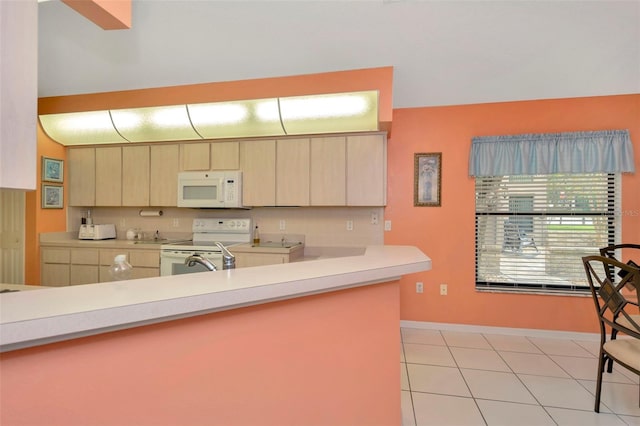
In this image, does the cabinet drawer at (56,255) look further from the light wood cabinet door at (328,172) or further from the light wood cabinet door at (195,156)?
the light wood cabinet door at (328,172)

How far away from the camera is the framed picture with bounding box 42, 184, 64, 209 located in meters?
3.77

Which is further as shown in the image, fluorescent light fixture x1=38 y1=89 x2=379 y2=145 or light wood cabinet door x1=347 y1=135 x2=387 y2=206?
light wood cabinet door x1=347 y1=135 x2=387 y2=206

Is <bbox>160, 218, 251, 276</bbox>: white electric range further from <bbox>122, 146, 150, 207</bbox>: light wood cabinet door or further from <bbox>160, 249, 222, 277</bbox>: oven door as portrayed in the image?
<bbox>122, 146, 150, 207</bbox>: light wood cabinet door

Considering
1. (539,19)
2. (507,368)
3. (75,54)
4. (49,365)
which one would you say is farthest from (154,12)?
(507,368)

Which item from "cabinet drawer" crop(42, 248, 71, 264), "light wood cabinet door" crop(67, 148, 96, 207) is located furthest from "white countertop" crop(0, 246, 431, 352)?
"light wood cabinet door" crop(67, 148, 96, 207)

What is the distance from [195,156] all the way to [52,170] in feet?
6.04

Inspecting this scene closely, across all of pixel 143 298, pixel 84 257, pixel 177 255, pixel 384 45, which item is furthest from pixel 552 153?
pixel 84 257

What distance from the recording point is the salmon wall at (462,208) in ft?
10.4

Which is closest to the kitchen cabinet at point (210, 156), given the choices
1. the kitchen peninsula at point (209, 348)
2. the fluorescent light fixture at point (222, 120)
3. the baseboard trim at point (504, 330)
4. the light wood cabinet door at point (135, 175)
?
the fluorescent light fixture at point (222, 120)

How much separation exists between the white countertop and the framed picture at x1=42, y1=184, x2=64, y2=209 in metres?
3.89

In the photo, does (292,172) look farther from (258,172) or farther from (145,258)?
(145,258)

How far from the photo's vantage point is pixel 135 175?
385cm

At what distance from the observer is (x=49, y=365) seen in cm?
72

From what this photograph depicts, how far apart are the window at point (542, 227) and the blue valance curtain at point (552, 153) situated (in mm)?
98
